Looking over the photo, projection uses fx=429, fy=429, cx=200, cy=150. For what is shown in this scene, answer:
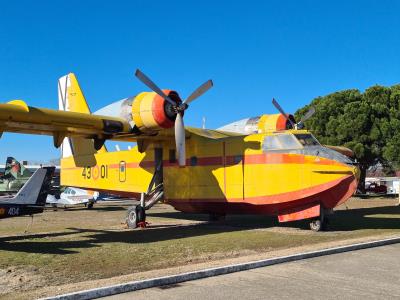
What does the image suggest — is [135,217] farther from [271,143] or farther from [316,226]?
[316,226]

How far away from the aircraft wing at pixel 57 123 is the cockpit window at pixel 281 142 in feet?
17.8

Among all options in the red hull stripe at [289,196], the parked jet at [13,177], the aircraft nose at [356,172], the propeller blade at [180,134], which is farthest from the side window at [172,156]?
the parked jet at [13,177]

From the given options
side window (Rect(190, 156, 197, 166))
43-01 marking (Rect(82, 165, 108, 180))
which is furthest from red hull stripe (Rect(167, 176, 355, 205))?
43-01 marking (Rect(82, 165, 108, 180))

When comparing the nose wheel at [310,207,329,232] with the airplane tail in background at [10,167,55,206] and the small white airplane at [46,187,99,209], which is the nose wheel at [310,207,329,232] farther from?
the small white airplane at [46,187,99,209]

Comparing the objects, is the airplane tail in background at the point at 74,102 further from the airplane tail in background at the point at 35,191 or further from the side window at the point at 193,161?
the airplane tail in background at the point at 35,191

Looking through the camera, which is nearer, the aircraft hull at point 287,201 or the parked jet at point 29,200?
the parked jet at point 29,200

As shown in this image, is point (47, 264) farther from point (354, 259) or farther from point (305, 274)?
point (354, 259)

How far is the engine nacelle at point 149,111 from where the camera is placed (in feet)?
51.9

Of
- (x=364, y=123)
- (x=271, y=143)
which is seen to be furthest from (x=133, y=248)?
(x=364, y=123)

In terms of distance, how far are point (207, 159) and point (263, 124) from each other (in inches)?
155

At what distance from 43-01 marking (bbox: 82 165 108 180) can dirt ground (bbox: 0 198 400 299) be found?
3801 millimetres

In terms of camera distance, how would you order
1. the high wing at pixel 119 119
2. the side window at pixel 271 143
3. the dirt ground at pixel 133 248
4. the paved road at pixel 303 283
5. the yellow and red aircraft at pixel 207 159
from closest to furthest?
the paved road at pixel 303 283
the dirt ground at pixel 133 248
the high wing at pixel 119 119
the yellow and red aircraft at pixel 207 159
the side window at pixel 271 143

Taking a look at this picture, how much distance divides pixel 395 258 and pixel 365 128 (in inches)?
1447

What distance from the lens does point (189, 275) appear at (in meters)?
8.22
